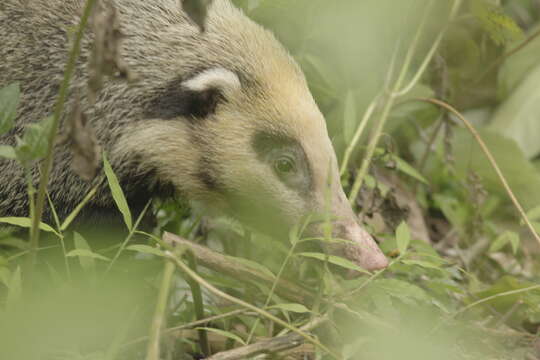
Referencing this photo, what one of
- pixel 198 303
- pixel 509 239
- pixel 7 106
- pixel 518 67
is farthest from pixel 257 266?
pixel 518 67

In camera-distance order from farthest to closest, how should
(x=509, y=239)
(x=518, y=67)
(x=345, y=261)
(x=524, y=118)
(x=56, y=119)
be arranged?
(x=518, y=67) < (x=524, y=118) < (x=509, y=239) < (x=345, y=261) < (x=56, y=119)

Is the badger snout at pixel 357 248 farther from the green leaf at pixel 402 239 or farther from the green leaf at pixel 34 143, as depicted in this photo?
the green leaf at pixel 34 143

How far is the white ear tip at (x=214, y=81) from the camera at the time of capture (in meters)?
2.87

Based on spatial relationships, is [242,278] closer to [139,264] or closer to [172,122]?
[139,264]

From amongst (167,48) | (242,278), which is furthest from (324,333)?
A: (167,48)

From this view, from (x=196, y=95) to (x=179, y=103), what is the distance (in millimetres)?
83

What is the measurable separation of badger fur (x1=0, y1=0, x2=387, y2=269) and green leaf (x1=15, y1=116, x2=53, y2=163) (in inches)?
29.5

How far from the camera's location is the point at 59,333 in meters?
2.26

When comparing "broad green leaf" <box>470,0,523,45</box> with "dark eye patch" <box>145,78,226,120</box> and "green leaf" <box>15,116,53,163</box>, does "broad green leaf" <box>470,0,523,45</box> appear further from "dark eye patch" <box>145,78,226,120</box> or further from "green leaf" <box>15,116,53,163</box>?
"green leaf" <box>15,116,53,163</box>

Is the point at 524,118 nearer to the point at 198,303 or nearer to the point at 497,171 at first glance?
the point at 497,171

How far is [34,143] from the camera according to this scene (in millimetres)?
2119

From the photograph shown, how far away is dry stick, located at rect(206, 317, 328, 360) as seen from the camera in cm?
222

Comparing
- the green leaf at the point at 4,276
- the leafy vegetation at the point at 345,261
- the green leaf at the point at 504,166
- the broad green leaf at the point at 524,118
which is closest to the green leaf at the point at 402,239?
the leafy vegetation at the point at 345,261

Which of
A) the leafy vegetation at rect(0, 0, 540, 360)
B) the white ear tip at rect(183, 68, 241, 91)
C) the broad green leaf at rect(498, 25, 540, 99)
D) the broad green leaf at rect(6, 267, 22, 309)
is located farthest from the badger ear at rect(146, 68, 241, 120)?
the broad green leaf at rect(498, 25, 540, 99)
